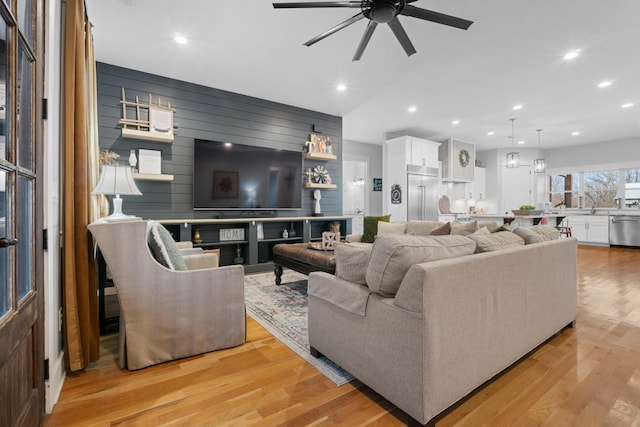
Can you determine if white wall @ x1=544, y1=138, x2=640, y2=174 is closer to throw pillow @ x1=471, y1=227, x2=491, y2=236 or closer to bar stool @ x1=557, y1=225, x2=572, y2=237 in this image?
bar stool @ x1=557, y1=225, x2=572, y2=237

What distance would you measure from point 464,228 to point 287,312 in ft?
6.33

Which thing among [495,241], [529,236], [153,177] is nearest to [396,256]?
[495,241]

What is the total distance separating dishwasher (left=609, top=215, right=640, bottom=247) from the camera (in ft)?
23.7

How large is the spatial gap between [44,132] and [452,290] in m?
2.06

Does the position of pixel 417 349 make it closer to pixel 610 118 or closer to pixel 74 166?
pixel 74 166

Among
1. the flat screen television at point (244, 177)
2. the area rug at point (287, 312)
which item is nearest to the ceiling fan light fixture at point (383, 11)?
the area rug at point (287, 312)

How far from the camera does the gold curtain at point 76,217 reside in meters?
1.79

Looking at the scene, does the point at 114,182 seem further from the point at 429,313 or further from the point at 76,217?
the point at 429,313

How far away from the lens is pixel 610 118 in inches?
243

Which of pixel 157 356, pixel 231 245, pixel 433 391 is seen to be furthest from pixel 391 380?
pixel 231 245

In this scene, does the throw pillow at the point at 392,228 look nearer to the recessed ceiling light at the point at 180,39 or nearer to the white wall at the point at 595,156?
the recessed ceiling light at the point at 180,39

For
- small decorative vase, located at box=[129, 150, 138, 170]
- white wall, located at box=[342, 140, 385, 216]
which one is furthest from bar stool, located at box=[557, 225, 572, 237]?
small decorative vase, located at box=[129, 150, 138, 170]

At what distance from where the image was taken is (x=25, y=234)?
4.03ft

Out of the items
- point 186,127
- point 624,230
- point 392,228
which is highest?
point 186,127
